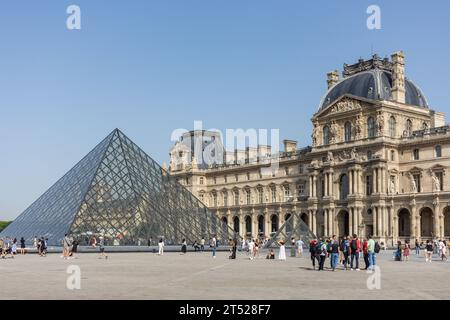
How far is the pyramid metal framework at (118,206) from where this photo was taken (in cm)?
4159

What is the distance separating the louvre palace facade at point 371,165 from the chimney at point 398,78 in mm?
93

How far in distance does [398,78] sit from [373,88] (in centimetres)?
244

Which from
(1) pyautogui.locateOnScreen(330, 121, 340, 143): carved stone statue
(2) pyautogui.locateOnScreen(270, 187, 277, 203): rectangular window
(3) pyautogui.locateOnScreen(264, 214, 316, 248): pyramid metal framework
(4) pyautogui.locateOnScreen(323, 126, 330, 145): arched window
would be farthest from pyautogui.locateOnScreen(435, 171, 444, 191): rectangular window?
(2) pyautogui.locateOnScreen(270, 187, 277, 203): rectangular window

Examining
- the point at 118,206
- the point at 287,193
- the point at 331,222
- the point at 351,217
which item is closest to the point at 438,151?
the point at 351,217

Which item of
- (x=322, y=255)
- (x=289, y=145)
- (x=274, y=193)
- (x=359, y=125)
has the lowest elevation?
(x=322, y=255)

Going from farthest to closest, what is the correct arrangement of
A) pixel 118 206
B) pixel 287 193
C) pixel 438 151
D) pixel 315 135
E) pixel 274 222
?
pixel 274 222, pixel 287 193, pixel 315 135, pixel 438 151, pixel 118 206

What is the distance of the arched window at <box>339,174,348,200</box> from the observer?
2643 inches

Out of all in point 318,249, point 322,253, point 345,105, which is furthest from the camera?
point 345,105

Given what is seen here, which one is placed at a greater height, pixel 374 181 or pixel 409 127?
pixel 409 127

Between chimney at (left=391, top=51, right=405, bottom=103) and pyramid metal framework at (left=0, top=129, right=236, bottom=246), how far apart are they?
24631 mm

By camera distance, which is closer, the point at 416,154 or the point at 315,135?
the point at 416,154

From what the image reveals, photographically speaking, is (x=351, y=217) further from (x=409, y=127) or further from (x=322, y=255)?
(x=322, y=255)

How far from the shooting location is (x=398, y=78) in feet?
214

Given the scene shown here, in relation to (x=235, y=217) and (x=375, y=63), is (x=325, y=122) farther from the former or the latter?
(x=235, y=217)
